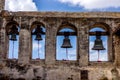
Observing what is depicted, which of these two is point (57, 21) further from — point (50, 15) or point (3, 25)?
point (3, 25)

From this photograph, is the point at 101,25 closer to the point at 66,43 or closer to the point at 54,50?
the point at 66,43

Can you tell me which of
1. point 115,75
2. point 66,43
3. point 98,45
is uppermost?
point 66,43

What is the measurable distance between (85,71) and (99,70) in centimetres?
75

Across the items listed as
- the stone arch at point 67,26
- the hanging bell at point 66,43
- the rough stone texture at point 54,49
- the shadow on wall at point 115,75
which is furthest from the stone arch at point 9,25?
the shadow on wall at point 115,75

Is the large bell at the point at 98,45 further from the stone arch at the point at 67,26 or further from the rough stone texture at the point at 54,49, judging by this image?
the stone arch at the point at 67,26

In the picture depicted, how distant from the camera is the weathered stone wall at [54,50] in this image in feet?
55.0

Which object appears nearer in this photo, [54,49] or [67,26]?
[54,49]

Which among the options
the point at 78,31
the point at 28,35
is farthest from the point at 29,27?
the point at 78,31

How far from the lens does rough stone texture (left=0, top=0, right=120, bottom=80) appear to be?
55.0 ft

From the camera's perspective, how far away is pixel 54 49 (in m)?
17.0

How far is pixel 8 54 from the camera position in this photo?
1761 centimetres

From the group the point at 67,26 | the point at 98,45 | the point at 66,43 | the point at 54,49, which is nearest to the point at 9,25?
the point at 54,49

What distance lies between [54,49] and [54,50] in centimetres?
6

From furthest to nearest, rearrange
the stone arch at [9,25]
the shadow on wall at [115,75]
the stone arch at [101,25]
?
1. the stone arch at [9,25]
2. the stone arch at [101,25]
3. the shadow on wall at [115,75]
